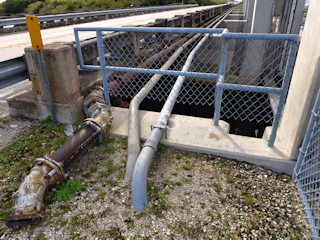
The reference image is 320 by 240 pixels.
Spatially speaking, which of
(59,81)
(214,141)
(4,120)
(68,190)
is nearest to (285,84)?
(214,141)

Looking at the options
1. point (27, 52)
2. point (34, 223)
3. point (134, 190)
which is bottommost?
point (34, 223)

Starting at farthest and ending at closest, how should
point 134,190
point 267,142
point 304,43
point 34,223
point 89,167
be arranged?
point 267,142
point 89,167
point 304,43
point 134,190
point 34,223

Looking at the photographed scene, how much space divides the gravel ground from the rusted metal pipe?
14cm

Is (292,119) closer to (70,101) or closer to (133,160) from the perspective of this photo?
(133,160)

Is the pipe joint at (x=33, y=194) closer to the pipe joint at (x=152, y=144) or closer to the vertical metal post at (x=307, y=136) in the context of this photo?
the pipe joint at (x=152, y=144)

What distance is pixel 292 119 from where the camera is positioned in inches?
117

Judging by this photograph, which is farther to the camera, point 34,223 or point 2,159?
point 2,159

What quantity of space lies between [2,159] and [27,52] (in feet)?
5.61

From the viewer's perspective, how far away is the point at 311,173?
261cm

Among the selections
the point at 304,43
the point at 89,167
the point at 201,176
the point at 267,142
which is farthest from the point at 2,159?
the point at 304,43

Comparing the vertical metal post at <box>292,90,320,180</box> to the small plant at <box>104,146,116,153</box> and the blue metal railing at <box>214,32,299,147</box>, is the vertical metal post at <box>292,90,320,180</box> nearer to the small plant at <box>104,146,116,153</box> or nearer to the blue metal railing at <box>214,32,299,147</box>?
the blue metal railing at <box>214,32,299,147</box>

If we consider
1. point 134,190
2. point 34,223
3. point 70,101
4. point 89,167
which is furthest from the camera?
point 70,101

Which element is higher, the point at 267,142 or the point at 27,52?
the point at 27,52

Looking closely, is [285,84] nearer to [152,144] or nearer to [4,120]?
[152,144]
